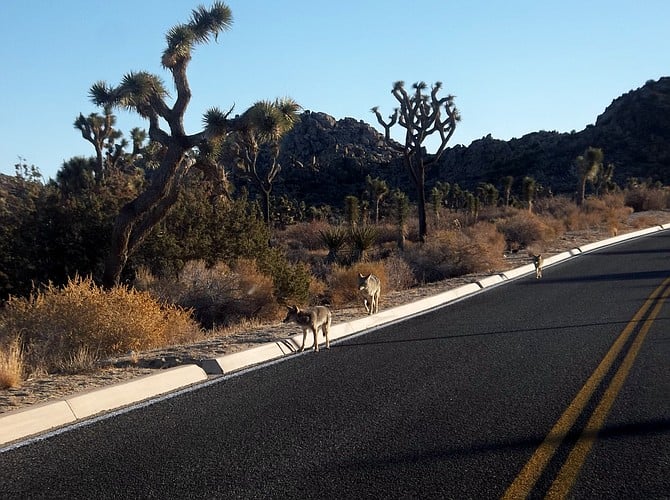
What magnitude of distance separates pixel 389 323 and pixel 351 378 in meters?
Result: 4.65

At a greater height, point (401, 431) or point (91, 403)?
point (91, 403)

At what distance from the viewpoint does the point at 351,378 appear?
8.59 metres

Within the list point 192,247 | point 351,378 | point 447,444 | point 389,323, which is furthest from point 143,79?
point 447,444

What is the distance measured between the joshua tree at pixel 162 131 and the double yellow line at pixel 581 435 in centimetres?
929

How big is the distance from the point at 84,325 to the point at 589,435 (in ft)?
24.4

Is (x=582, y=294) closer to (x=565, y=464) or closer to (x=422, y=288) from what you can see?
(x=422, y=288)

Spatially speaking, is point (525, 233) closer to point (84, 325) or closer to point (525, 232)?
point (525, 232)

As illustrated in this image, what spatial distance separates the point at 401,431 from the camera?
6379mm

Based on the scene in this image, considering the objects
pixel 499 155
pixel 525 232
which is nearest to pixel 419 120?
pixel 525 232

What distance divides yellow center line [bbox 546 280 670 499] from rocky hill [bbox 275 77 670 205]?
253 ft

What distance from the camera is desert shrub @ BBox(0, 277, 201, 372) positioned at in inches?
417

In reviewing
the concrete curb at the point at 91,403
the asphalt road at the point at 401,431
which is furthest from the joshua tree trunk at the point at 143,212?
the concrete curb at the point at 91,403

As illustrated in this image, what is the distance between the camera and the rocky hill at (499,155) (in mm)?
92750

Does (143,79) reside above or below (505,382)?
above
